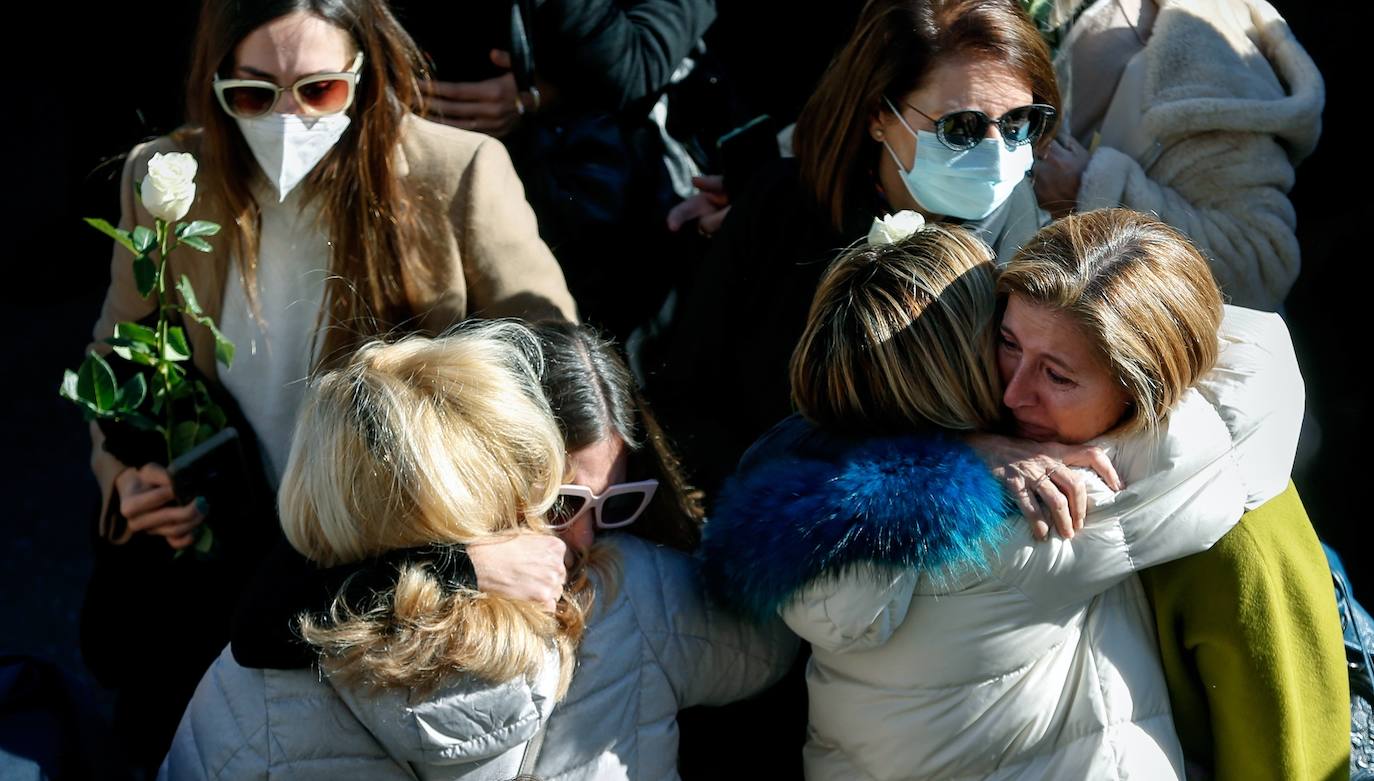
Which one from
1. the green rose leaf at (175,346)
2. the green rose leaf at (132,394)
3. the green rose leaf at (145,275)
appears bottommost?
the green rose leaf at (132,394)

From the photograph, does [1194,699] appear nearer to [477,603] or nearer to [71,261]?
[477,603]

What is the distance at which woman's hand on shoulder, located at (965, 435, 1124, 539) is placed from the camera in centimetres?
181

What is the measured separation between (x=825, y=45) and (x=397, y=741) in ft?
8.03

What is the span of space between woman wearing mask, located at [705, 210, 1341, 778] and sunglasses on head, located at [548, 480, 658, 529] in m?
0.18

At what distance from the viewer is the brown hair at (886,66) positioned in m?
2.46

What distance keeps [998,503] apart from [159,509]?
5.41 ft

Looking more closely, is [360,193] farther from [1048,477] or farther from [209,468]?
[1048,477]

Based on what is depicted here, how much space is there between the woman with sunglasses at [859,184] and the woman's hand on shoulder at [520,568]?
737 mm

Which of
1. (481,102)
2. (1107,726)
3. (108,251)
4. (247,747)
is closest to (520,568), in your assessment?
(247,747)

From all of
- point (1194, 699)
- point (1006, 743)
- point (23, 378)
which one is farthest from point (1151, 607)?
point (23, 378)

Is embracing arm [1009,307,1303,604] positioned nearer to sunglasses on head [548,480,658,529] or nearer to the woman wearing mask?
the woman wearing mask

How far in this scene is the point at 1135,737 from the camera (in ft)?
6.20

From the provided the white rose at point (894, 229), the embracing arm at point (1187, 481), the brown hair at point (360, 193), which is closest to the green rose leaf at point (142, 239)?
the brown hair at point (360, 193)

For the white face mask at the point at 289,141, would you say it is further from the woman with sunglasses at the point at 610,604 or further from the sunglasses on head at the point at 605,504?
the sunglasses on head at the point at 605,504
